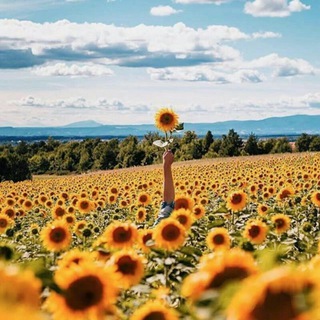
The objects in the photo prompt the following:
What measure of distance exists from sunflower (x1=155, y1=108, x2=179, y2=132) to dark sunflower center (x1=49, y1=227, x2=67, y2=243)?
123 inches

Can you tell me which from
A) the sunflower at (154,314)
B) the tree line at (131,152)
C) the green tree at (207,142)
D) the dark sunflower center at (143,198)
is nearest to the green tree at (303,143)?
the tree line at (131,152)

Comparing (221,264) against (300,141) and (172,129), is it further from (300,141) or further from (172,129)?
(300,141)

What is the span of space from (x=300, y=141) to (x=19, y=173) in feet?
150

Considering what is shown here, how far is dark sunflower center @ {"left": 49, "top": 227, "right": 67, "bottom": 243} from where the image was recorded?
5.73 m

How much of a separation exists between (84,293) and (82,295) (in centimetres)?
1

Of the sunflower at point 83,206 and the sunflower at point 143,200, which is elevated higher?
the sunflower at point 143,200

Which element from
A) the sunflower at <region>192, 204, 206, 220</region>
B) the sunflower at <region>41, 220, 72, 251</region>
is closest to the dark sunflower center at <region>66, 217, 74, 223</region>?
the sunflower at <region>192, 204, 206, 220</region>

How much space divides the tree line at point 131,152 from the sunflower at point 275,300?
6453 centimetres

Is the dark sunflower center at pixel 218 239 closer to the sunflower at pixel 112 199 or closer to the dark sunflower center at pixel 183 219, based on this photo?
the dark sunflower center at pixel 183 219

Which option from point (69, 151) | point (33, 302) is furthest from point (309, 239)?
point (69, 151)

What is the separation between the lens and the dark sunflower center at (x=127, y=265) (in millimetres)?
3945

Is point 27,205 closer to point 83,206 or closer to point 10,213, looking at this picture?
point 10,213

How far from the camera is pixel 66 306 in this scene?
270 cm

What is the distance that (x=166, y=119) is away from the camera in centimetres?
871
